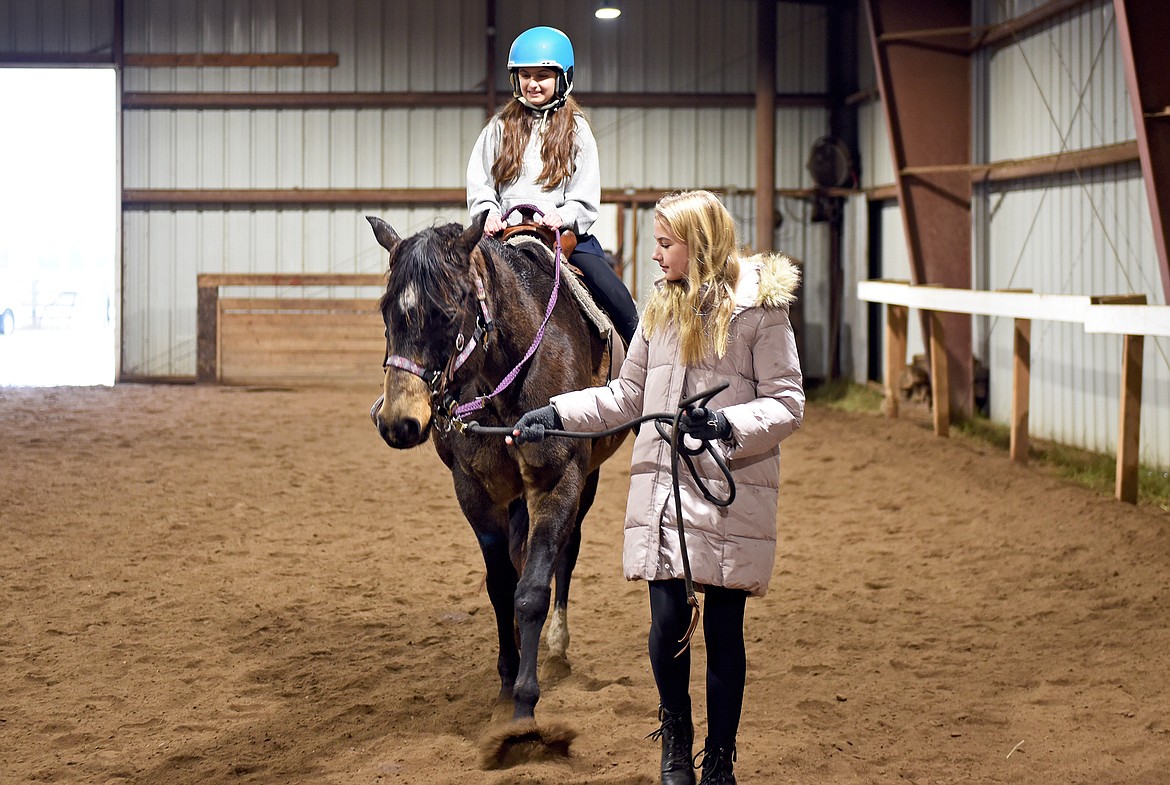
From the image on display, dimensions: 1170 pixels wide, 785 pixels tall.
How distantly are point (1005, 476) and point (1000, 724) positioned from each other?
422 cm

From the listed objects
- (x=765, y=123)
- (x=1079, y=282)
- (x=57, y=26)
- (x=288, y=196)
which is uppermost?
(x=57, y=26)

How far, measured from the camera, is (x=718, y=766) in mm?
2811

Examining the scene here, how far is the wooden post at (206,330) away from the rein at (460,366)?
36.1 feet

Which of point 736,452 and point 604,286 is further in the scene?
point 604,286

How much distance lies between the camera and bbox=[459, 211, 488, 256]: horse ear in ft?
10.6

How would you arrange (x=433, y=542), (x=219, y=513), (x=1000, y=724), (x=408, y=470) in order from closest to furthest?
(x=1000, y=724)
(x=433, y=542)
(x=219, y=513)
(x=408, y=470)

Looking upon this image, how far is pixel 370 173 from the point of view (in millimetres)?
14617

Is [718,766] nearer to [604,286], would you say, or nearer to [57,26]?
[604,286]

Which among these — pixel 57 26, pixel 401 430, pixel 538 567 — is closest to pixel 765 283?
pixel 401 430

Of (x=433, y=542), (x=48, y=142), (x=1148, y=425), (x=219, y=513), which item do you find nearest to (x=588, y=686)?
(x=433, y=542)

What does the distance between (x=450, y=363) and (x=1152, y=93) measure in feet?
15.5

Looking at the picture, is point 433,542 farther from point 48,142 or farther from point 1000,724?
point 48,142

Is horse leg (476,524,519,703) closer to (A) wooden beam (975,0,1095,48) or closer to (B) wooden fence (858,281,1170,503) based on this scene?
(B) wooden fence (858,281,1170,503)

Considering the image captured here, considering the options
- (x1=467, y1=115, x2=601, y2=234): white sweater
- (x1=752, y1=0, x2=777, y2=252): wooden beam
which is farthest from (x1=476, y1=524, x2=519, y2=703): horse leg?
(x1=752, y1=0, x2=777, y2=252): wooden beam
